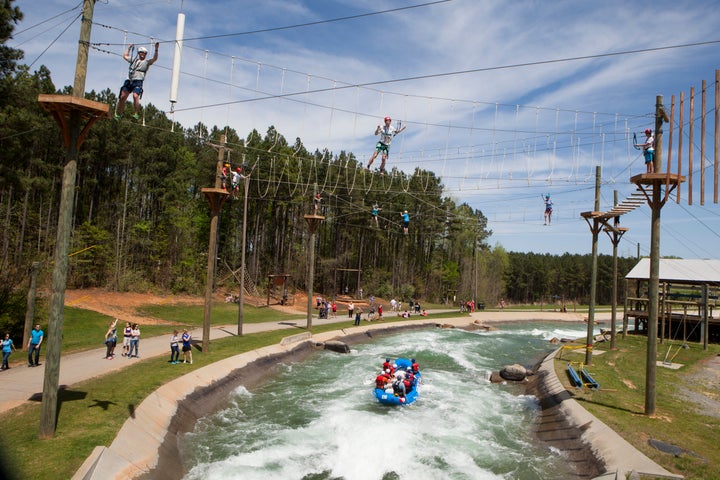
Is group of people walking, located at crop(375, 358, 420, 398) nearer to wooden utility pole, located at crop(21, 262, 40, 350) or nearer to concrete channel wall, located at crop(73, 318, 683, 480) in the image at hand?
concrete channel wall, located at crop(73, 318, 683, 480)

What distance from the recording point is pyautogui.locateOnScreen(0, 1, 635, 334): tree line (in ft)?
94.5

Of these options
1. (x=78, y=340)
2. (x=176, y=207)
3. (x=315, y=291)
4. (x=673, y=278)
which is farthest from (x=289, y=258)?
(x=673, y=278)

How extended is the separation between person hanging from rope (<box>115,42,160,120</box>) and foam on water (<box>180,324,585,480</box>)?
10091mm

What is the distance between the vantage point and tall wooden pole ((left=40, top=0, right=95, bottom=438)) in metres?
10.4

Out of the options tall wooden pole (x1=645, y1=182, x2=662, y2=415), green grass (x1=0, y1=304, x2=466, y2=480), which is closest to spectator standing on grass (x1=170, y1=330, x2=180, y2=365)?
green grass (x1=0, y1=304, x2=466, y2=480)

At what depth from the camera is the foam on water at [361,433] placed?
12625 millimetres

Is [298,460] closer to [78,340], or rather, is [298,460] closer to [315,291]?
[78,340]

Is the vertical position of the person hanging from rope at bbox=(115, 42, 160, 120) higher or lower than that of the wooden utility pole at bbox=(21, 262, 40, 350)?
higher

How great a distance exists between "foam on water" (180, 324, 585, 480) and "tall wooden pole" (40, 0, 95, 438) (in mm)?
3801

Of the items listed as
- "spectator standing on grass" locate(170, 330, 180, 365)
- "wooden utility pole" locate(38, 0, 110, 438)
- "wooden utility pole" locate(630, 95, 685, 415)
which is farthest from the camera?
"spectator standing on grass" locate(170, 330, 180, 365)

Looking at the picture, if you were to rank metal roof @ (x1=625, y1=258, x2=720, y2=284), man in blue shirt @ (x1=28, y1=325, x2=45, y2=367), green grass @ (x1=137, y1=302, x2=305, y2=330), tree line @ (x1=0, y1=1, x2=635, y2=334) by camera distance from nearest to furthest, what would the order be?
man in blue shirt @ (x1=28, y1=325, x2=45, y2=367)
tree line @ (x1=0, y1=1, x2=635, y2=334)
green grass @ (x1=137, y1=302, x2=305, y2=330)
metal roof @ (x1=625, y1=258, x2=720, y2=284)

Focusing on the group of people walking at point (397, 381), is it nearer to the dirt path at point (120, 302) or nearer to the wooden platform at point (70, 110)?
the wooden platform at point (70, 110)

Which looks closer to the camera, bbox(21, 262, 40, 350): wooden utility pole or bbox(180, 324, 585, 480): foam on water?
bbox(180, 324, 585, 480): foam on water

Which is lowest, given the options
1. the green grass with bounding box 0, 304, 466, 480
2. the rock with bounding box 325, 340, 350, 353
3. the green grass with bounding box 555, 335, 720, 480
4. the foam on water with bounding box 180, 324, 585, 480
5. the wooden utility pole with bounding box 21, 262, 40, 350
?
the foam on water with bounding box 180, 324, 585, 480
